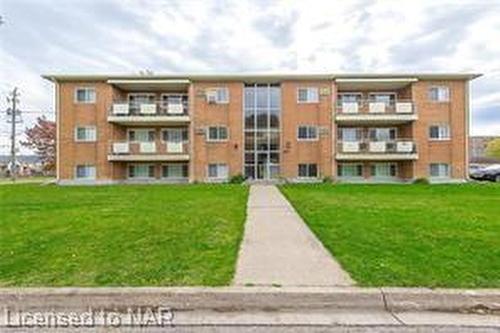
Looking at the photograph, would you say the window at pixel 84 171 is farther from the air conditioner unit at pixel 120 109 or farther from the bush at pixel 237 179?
the bush at pixel 237 179

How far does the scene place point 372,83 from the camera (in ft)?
112

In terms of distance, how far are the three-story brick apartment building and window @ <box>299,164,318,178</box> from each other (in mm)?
75

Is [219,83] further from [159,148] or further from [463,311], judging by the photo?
[463,311]

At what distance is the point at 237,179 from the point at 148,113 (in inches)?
322

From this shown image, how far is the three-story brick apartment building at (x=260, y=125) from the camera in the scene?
34.1 meters

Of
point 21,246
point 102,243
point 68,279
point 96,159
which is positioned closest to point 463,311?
point 68,279

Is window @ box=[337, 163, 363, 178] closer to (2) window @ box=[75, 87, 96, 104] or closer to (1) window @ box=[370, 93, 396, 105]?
(1) window @ box=[370, 93, 396, 105]

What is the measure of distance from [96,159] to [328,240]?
2871cm

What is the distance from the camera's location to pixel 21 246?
28.1ft

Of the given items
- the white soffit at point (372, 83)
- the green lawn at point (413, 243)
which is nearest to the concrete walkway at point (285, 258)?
the green lawn at point (413, 243)

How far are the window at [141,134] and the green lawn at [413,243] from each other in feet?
76.9

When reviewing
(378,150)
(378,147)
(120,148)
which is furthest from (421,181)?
(120,148)

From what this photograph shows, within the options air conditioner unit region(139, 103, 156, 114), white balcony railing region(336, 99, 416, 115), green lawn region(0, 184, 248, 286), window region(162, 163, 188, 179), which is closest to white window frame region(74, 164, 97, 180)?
window region(162, 163, 188, 179)

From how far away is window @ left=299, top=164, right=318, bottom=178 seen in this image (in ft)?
113
